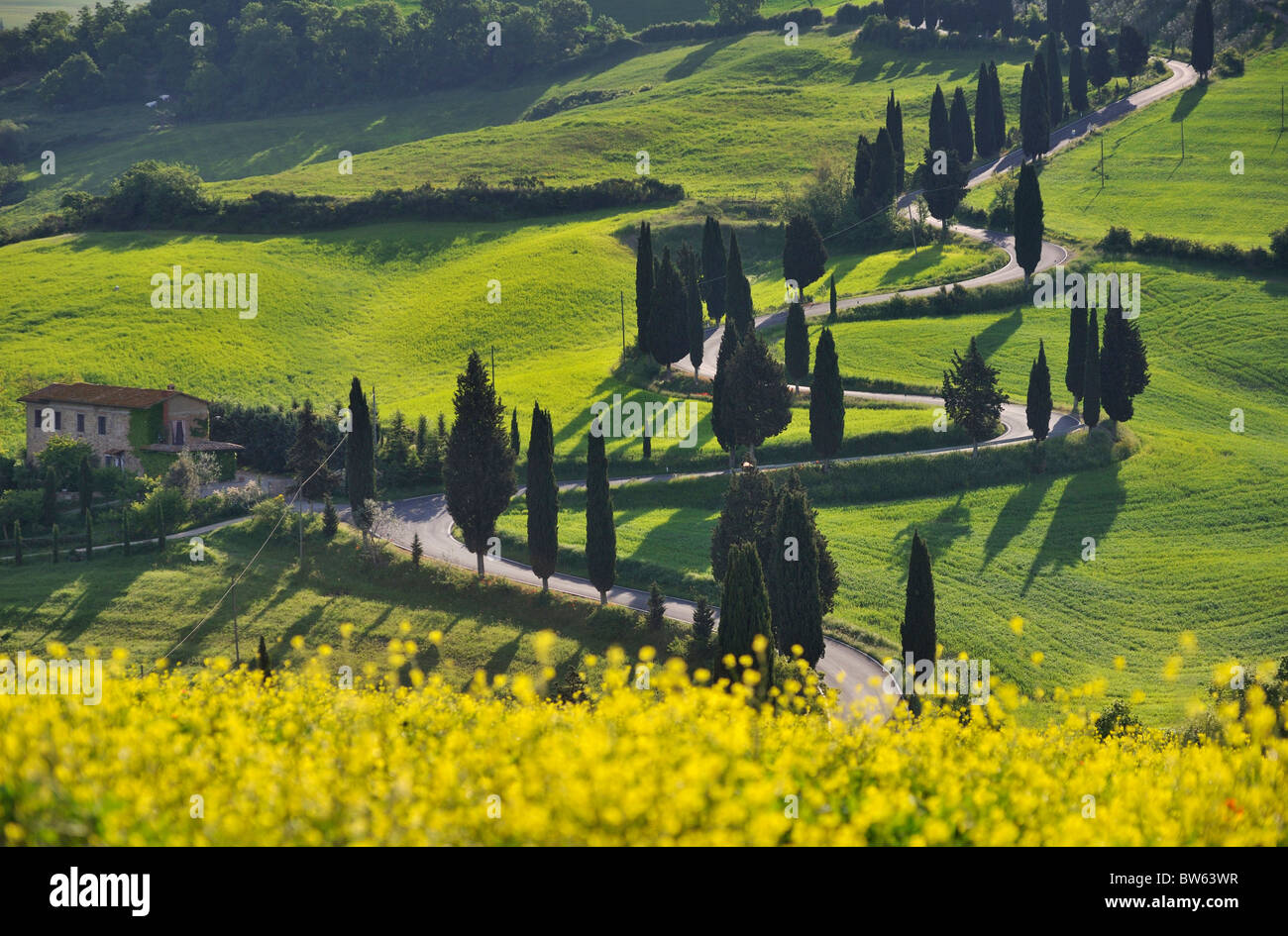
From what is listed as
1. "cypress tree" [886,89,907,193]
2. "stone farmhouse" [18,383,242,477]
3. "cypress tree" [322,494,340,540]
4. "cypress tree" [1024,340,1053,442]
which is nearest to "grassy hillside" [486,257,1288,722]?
"cypress tree" [1024,340,1053,442]

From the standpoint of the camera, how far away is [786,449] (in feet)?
237

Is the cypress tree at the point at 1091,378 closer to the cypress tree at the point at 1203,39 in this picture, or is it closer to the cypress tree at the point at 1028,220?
the cypress tree at the point at 1028,220

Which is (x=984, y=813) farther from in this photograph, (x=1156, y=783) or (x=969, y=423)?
(x=969, y=423)

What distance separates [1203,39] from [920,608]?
11987 centimetres

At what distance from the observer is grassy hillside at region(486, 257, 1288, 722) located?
5144 centimetres

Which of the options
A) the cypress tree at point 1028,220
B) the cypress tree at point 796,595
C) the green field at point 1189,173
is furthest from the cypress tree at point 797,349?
the green field at point 1189,173

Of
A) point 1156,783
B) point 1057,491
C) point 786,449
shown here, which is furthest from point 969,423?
point 1156,783

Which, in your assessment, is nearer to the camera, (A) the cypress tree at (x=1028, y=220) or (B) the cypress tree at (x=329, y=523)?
(B) the cypress tree at (x=329, y=523)

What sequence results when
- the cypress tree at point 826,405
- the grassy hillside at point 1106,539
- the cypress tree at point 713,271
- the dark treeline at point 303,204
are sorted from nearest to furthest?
1. the grassy hillside at point 1106,539
2. the cypress tree at point 826,405
3. the cypress tree at point 713,271
4. the dark treeline at point 303,204

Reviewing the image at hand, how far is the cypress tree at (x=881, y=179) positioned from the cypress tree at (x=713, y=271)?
25.6 m

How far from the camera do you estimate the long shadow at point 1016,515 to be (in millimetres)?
61781

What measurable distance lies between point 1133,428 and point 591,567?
39143 millimetres

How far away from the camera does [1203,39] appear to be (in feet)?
459

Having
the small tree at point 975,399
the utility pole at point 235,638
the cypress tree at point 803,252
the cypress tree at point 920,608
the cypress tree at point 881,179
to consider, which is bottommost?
the utility pole at point 235,638
